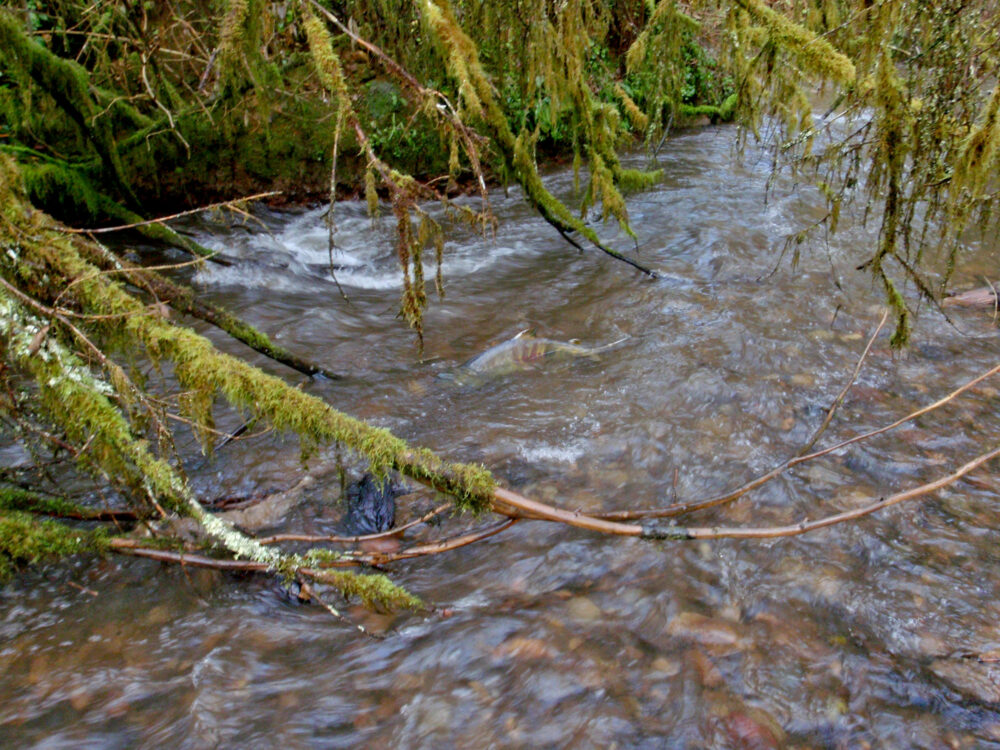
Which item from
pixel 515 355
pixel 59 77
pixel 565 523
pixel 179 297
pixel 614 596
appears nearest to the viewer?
pixel 565 523

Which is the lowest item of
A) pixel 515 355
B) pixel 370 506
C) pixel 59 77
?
pixel 370 506

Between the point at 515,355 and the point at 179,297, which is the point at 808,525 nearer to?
the point at 515,355

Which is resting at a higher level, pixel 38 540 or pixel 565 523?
pixel 565 523

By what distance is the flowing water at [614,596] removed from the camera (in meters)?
2.49

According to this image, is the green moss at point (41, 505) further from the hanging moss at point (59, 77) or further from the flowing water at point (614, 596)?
the hanging moss at point (59, 77)

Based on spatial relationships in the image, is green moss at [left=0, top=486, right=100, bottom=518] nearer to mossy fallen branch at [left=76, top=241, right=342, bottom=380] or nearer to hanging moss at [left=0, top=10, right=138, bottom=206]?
mossy fallen branch at [left=76, top=241, right=342, bottom=380]

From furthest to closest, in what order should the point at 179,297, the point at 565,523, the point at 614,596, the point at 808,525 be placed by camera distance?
the point at 179,297, the point at 614,596, the point at 565,523, the point at 808,525

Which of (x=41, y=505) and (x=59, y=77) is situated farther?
(x=59, y=77)

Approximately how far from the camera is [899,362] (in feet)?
15.6

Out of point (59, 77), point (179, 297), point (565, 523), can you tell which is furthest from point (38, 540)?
point (59, 77)

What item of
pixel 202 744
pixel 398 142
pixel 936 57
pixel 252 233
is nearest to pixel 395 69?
pixel 936 57

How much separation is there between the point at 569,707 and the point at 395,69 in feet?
10.1

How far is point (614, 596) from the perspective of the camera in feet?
9.90

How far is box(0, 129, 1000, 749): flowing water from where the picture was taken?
2.49m
